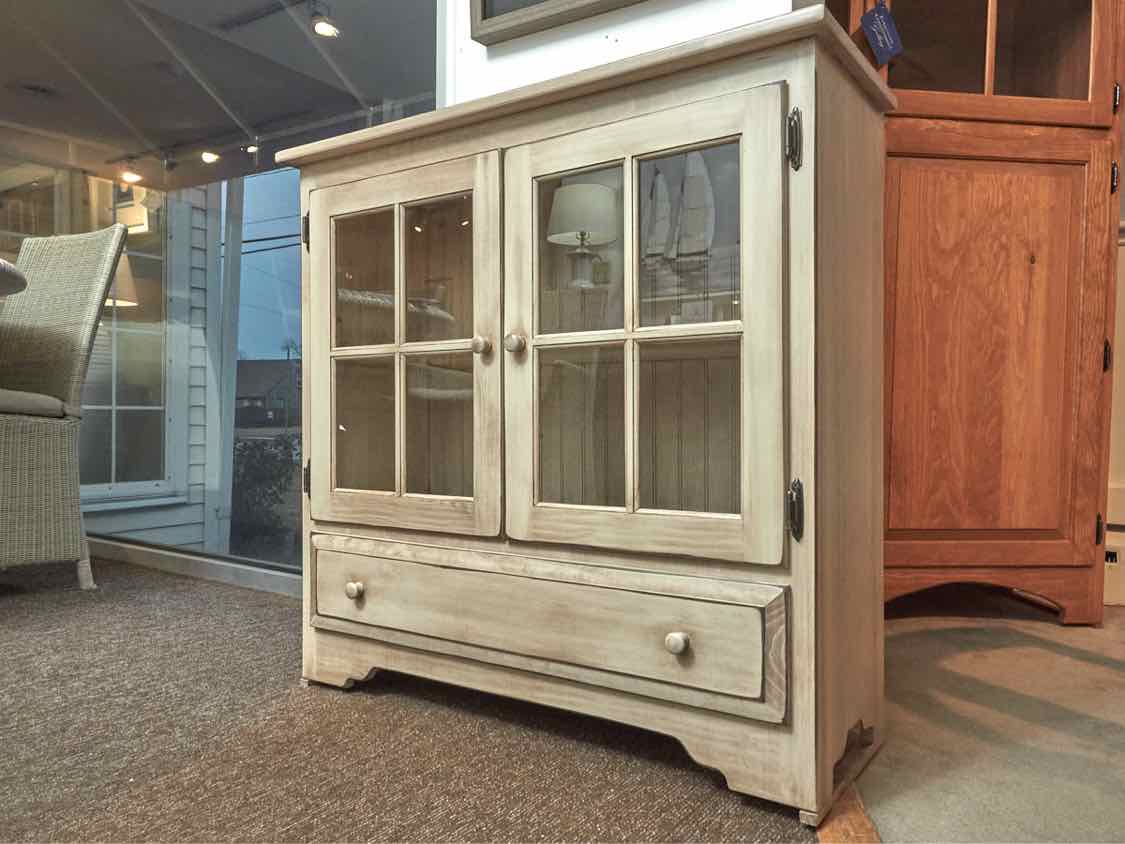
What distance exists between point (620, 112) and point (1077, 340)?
1328mm

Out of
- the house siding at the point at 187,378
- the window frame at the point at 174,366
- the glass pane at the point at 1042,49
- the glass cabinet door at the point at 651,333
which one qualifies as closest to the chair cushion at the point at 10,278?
the house siding at the point at 187,378

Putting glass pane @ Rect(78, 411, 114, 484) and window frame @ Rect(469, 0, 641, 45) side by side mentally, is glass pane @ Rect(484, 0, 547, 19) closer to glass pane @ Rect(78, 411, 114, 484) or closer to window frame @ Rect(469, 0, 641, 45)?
window frame @ Rect(469, 0, 641, 45)

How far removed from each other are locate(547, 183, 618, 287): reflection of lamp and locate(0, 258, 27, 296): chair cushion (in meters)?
1.22

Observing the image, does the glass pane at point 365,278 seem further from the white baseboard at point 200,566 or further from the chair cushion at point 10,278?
the white baseboard at point 200,566

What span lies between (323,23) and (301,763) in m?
1.87

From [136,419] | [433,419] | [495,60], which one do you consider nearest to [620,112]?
[433,419]

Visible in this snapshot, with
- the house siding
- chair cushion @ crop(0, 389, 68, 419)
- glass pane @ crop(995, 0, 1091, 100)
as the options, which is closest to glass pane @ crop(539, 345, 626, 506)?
glass pane @ crop(995, 0, 1091, 100)

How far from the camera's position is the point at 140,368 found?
272 cm

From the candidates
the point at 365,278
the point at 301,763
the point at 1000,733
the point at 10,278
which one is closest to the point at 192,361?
the point at 10,278

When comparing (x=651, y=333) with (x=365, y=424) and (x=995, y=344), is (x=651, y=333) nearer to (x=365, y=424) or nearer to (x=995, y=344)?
(x=365, y=424)

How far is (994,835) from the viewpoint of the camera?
34.9 inches

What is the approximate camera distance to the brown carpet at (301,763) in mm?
890

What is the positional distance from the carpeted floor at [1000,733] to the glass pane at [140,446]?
7.35 feet

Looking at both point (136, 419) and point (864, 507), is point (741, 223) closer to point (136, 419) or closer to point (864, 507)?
point (864, 507)
